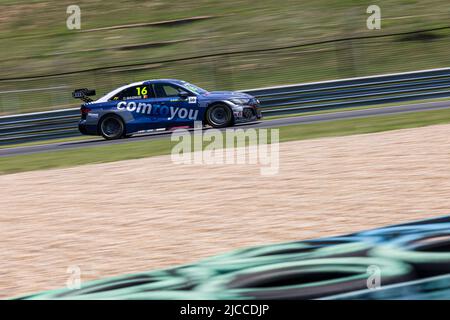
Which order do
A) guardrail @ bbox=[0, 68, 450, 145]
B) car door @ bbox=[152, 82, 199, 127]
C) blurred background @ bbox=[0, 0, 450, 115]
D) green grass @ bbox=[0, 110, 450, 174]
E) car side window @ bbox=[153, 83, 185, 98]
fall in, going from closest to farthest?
green grass @ bbox=[0, 110, 450, 174] → car door @ bbox=[152, 82, 199, 127] → car side window @ bbox=[153, 83, 185, 98] → guardrail @ bbox=[0, 68, 450, 145] → blurred background @ bbox=[0, 0, 450, 115]

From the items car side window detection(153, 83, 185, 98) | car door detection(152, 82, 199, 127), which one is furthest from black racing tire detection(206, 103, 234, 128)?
car side window detection(153, 83, 185, 98)

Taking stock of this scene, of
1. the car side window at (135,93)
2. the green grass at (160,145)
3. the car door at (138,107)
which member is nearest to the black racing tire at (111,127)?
the car door at (138,107)

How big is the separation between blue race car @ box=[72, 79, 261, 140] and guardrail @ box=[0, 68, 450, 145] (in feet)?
8.71

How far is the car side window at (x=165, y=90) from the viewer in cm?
1833

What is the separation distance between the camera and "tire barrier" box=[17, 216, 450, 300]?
4.35 m

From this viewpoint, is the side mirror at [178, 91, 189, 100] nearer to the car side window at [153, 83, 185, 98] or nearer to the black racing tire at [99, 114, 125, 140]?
the car side window at [153, 83, 185, 98]

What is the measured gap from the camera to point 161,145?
15.5 meters

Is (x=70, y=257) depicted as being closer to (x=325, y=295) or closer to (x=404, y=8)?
(x=325, y=295)

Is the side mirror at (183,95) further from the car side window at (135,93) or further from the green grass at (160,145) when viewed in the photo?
the green grass at (160,145)

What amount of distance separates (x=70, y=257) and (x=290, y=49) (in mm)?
18685

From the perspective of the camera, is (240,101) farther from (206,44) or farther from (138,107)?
(206,44)

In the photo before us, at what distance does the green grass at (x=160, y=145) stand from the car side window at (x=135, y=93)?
1896 millimetres

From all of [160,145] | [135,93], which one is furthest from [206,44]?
[160,145]
